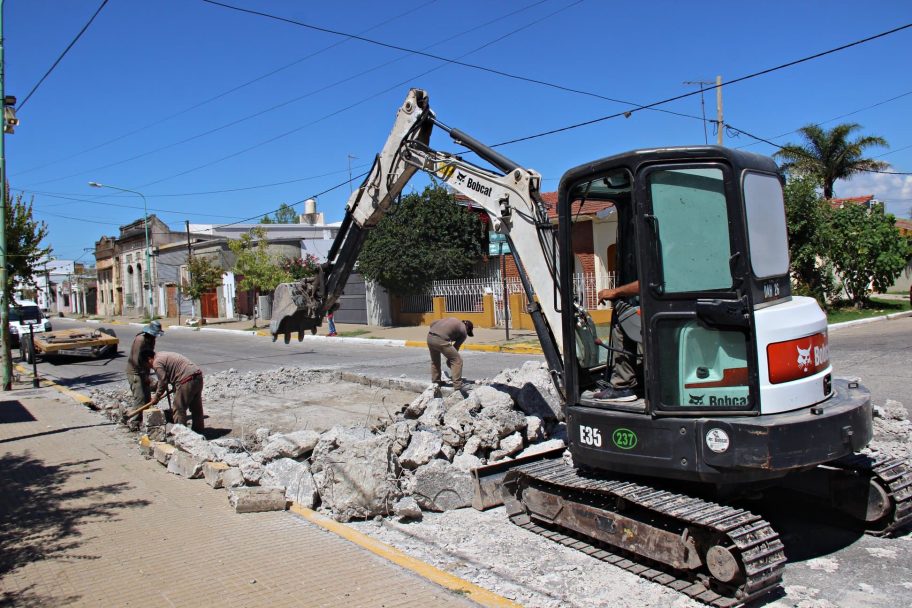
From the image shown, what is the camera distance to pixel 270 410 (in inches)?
469

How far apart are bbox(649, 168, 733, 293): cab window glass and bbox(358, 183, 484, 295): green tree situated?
22.3m

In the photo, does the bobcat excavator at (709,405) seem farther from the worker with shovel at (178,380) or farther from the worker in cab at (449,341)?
the worker with shovel at (178,380)

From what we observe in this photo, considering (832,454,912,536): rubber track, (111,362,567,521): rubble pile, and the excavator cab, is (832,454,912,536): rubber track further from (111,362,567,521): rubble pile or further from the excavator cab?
(111,362,567,521): rubble pile

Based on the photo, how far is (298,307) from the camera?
8.98 meters

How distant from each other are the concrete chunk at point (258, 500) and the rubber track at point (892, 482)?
14.8 ft

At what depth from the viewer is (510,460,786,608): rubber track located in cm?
407

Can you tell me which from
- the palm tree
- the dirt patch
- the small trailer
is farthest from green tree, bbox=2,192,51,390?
the palm tree

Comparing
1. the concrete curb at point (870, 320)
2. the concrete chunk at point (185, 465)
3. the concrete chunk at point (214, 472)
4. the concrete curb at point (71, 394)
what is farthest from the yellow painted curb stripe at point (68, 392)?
the concrete curb at point (870, 320)

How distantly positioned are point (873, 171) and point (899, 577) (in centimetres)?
3589

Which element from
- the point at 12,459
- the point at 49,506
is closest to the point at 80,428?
the point at 12,459

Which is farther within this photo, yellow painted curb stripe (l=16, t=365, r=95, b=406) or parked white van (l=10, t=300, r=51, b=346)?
parked white van (l=10, t=300, r=51, b=346)

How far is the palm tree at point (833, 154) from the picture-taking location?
34.3 meters

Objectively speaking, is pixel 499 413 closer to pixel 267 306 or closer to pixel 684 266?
pixel 684 266

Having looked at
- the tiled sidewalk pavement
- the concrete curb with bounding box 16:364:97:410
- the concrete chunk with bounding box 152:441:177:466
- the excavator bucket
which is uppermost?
the excavator bucket
